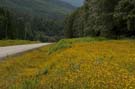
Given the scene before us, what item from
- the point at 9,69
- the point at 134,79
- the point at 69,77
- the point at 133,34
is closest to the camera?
the point at 134,79

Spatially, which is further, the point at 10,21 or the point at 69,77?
the point at 10,21

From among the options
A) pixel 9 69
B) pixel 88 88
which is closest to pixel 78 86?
pixel 88 88

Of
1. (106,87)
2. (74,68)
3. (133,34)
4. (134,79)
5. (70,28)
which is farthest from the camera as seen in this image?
(70,28)

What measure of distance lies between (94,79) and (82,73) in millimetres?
1695

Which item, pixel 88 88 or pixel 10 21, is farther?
pixel 10 21

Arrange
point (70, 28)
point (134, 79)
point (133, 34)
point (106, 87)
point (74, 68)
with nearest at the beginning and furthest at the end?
1. point (106, 87)
2. point (134, 79)
3. point (74, 68)
4. point (133, 34)
5. point (70, 28)

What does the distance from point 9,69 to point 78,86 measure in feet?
45.7

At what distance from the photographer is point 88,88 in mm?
11477

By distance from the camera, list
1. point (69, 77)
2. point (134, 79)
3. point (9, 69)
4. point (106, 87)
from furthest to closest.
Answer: point (9, 69), point (69, 77), point (134, 79), point (106, 87)

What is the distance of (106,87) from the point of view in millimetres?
11328

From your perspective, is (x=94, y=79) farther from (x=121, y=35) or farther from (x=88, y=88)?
(x=121, y=35)

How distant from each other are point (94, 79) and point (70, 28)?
114 m

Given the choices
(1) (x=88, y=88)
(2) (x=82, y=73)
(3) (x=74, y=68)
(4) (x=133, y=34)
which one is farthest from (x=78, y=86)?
(4) (x=133, y=34)

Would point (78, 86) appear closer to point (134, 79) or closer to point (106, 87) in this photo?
point (106, 87)
